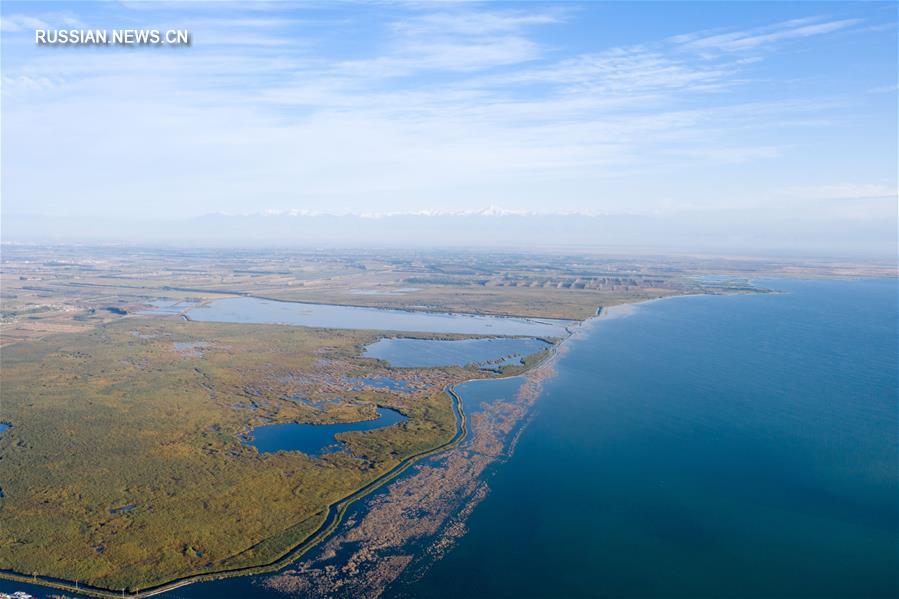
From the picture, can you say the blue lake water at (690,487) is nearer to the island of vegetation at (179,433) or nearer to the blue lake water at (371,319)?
the island of vegetation at (179,433)

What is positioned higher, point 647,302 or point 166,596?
point 647,302

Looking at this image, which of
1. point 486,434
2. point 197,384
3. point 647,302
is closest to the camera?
point 486,434

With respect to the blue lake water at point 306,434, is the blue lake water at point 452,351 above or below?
above

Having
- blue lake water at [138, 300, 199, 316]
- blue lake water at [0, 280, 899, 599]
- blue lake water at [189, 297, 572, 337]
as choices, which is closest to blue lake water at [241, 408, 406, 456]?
blue lake water at [0, 280, 899, 599]

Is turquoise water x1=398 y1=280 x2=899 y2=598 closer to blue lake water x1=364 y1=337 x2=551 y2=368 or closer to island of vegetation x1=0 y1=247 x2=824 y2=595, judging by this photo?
island of vegetation x1=0 y1=247 x2=824 y2=595

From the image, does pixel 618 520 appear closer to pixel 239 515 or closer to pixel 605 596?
pixel 605 596

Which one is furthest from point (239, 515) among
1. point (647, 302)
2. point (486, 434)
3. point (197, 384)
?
point (647, 302)

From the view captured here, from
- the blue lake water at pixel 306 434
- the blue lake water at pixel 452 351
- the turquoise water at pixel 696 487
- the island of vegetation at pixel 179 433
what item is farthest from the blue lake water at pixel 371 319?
the blue lake water at pixel 306 434
